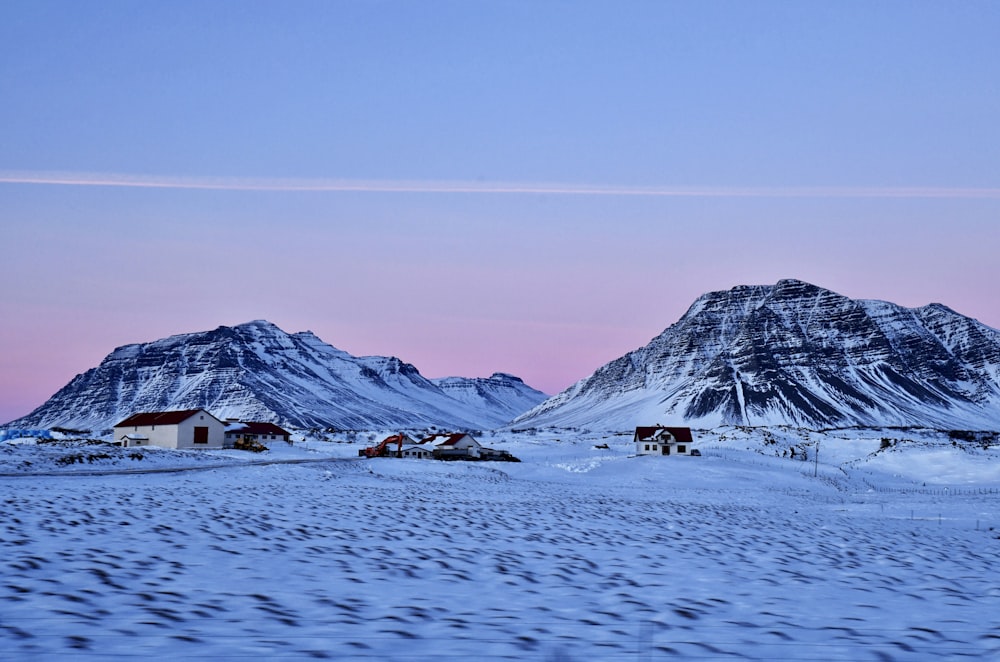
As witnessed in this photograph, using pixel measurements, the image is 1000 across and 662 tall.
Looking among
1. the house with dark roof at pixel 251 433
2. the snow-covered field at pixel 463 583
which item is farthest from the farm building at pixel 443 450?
the snow-covered field at pixel 463 583

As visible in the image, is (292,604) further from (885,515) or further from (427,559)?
(885,515)

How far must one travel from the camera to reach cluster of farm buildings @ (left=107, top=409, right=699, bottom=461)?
92812mm

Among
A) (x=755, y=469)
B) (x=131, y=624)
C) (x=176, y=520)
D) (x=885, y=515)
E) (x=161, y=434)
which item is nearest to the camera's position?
(x=131, y=624)

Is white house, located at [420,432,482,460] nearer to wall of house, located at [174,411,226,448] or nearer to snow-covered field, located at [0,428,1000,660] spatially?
wall of house, located at [174,411,226,448]

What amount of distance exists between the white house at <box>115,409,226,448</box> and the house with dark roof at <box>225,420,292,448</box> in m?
5.37

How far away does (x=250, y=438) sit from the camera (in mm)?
106125

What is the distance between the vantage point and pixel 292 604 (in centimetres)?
1033

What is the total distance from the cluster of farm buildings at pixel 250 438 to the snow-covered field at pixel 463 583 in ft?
231

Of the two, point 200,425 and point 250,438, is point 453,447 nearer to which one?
point 250,438

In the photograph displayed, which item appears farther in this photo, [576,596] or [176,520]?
[176,520]

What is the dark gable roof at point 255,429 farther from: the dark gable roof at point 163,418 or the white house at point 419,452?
the white house at point 419,452

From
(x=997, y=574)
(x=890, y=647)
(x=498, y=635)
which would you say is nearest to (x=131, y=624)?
(x=498, y=635)

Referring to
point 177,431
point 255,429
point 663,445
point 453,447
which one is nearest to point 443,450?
point 453,447

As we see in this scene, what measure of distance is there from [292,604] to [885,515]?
30490 mm
